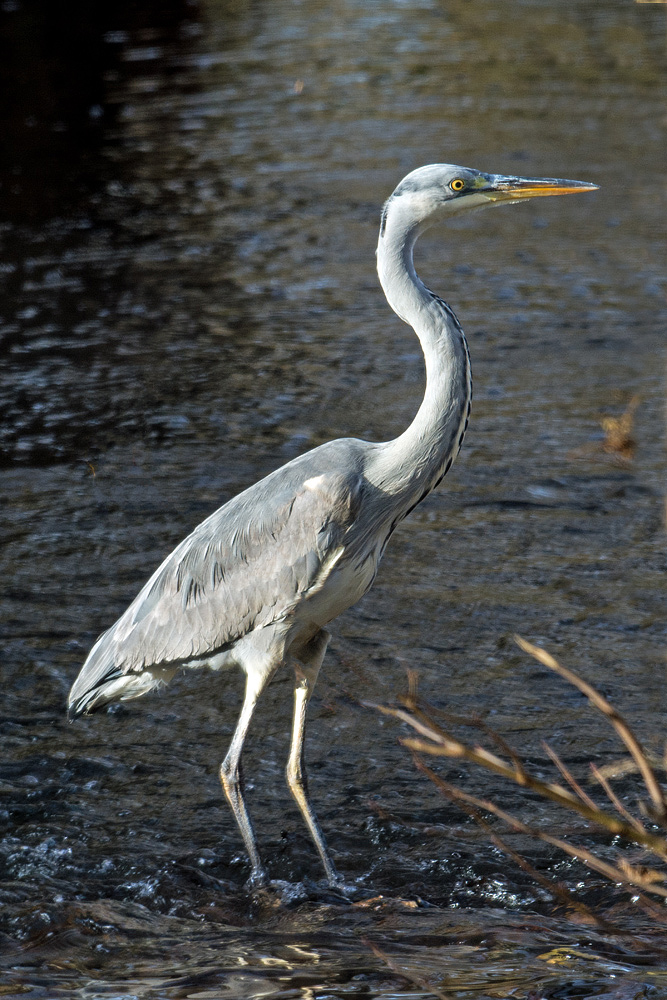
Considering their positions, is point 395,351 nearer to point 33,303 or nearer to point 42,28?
point 33,303

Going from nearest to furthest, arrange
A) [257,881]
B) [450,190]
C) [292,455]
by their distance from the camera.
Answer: [450,190], [257,881], [292,455]

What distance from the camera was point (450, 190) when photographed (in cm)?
418

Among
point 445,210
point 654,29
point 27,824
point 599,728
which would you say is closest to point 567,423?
point 599,728

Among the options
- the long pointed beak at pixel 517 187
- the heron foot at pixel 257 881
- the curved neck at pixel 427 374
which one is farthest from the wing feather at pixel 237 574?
the long pointed beak at pixel 517 187

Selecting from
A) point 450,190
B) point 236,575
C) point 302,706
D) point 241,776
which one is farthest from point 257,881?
point 450,190

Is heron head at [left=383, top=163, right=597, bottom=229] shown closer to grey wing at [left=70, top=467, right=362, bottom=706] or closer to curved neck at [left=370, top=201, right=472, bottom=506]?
curved neck at [left=370, top=201, right=472, bottom=506]

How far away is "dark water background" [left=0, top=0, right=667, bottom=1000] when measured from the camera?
13.1 feet

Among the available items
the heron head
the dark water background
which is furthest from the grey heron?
the dark water background

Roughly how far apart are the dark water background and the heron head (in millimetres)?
2182

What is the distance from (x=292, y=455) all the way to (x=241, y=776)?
3.22 meters

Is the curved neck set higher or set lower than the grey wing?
higher

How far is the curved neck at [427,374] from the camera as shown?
13.4ft

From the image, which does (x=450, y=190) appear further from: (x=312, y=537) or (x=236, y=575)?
(x=236, y=575)

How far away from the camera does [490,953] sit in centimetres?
357
